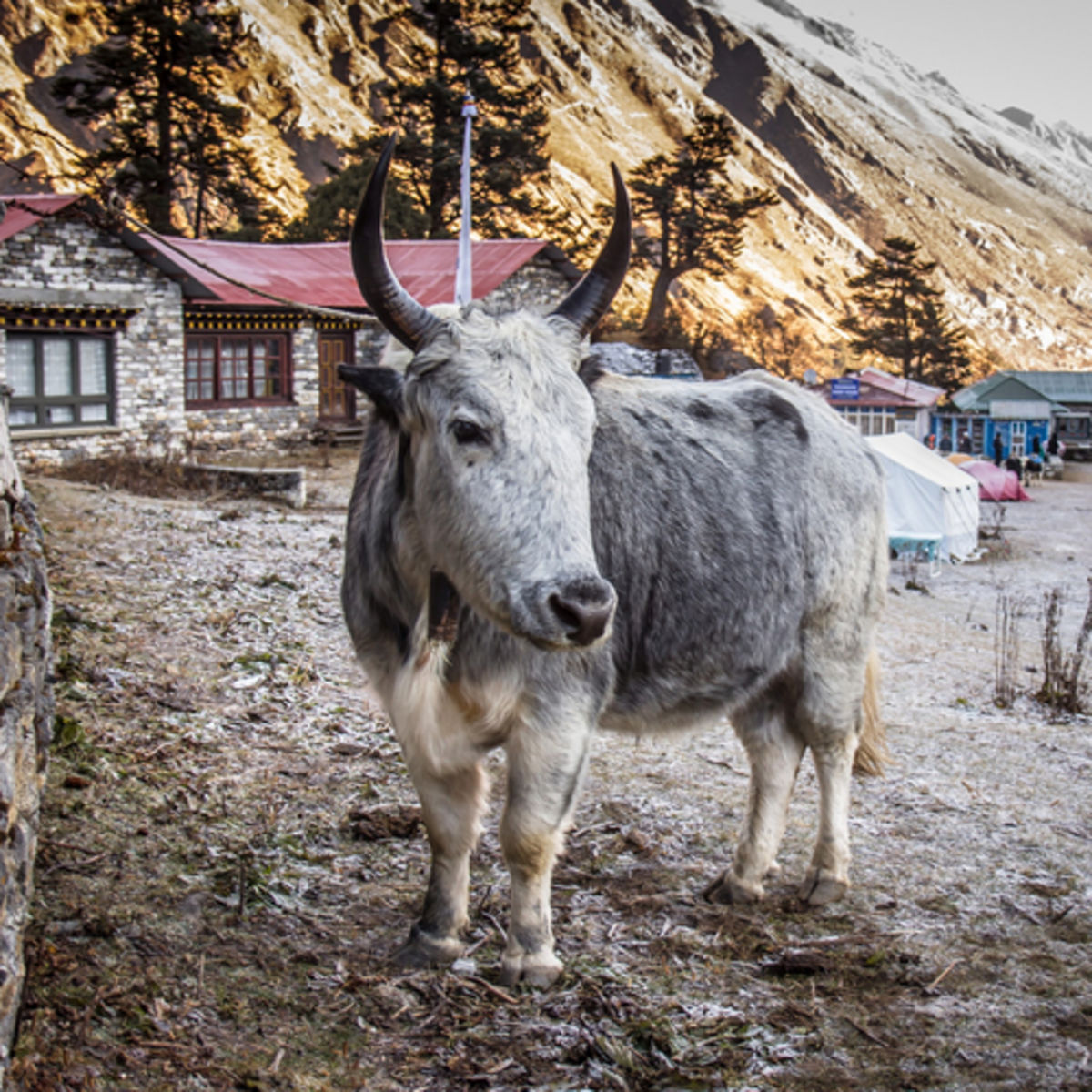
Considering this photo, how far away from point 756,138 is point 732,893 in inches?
4774

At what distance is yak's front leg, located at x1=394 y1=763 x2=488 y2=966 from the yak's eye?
1.21 metres

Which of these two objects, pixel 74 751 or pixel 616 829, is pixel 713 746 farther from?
pixel 74 751

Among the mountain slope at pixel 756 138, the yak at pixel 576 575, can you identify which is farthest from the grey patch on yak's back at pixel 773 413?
the mountain slope at pixel 756 138

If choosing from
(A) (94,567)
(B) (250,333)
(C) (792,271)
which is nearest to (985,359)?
(C) (792,271)

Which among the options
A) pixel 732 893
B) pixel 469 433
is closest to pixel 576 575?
pixel 469 433

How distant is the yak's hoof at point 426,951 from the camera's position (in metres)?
3.83

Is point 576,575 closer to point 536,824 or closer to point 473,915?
point 536,824

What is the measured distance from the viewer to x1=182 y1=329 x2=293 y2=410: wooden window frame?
25.6 m

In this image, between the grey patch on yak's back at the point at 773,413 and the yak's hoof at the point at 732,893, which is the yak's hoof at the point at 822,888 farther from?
the grey patch on yak's back at the point at 773,413

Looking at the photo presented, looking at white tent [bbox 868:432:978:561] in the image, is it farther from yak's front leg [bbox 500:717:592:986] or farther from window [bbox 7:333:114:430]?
yak's front leg [bbox 500:717:592:986]

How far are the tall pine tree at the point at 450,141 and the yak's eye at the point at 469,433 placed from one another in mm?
36858

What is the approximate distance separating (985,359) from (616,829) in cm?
8092

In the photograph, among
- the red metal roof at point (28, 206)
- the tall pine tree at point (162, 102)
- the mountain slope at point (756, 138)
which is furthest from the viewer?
the mountain slope at point (756, 138)

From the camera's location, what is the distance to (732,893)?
4.57m
